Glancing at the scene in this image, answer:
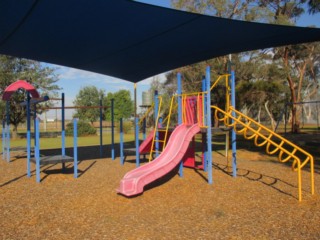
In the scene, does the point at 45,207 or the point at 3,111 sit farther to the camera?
the point at 3,111

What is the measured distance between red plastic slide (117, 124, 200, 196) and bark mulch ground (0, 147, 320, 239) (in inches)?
9.4

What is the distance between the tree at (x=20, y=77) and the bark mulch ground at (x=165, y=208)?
15.8m

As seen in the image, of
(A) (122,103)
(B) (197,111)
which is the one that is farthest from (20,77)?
(A) (122,103)

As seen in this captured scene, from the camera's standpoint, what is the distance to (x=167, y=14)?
527cm

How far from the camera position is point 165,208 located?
521 cm

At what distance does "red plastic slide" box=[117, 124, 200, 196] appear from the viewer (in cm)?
597

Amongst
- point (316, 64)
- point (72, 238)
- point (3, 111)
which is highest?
point (316, 64)

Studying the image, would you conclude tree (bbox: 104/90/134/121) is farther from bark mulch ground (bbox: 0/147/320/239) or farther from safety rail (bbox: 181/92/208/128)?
bark mulch ground (bbox: 0/147/320/239)

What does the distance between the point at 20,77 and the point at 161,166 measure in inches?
751

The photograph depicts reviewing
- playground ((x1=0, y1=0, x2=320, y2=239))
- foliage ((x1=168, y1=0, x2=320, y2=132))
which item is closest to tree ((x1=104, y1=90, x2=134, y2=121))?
foliage ((x1=168, y1=0, x2=320, y2=132))

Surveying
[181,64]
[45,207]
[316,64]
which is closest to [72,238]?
[45,207]

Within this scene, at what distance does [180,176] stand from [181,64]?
138 inches

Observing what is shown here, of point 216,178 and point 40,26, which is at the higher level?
point 40,26

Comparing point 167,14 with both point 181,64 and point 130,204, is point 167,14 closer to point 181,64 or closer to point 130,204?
point 130,204
